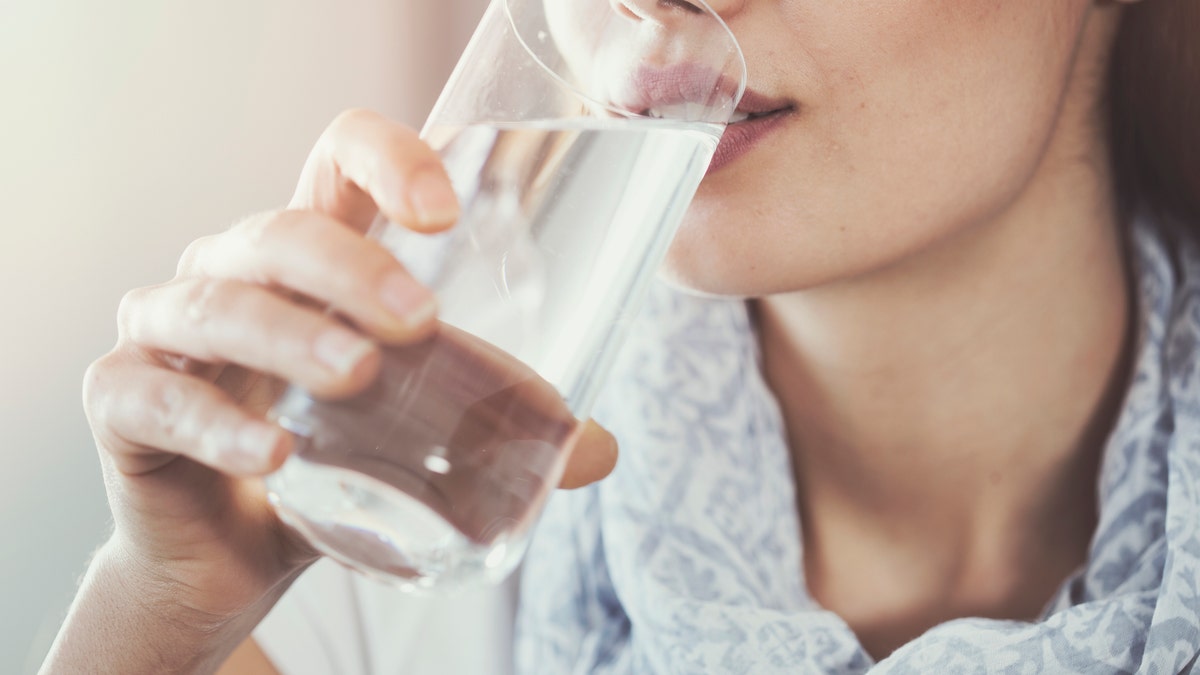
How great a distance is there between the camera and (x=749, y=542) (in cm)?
105

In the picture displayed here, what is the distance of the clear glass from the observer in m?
0.42

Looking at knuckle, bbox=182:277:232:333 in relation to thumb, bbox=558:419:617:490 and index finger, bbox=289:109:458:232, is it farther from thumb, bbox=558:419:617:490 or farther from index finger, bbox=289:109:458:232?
thumb, bbox=558:419:617:490

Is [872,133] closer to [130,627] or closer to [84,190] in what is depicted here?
[130,627]

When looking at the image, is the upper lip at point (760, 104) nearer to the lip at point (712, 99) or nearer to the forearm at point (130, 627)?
the lip at point (712, 99)

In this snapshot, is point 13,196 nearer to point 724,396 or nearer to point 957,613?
point 724,396

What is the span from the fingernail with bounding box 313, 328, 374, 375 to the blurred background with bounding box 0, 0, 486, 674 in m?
0.62

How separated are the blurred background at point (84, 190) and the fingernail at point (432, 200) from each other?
0.65 metres

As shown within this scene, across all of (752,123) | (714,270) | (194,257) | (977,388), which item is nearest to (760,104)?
(752,123)

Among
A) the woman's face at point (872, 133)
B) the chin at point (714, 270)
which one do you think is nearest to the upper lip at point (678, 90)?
the woman's face at point (872, 133)

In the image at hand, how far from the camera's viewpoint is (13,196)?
3.38ft

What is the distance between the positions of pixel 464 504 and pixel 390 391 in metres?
0.06

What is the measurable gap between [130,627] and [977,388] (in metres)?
0.76

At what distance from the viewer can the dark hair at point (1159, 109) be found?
35.5 inches

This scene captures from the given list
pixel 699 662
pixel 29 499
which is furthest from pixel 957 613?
pixel 29 499
